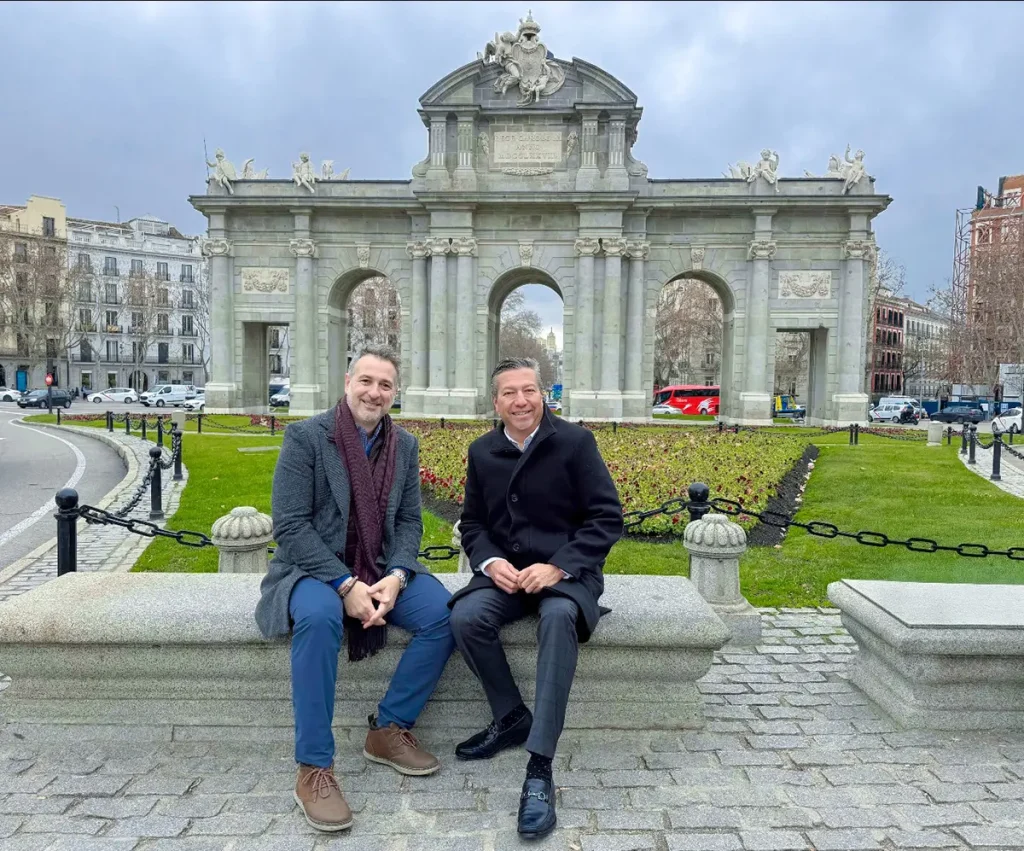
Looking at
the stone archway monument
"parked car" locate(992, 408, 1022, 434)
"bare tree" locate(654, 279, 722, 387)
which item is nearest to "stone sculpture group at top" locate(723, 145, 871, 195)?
the stone archway monument

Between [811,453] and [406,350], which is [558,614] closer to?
[811,453]

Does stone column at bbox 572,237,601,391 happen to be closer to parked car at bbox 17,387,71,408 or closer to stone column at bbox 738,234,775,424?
stone column at bbox 738,234,775,424

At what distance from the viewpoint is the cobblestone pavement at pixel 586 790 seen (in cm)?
340

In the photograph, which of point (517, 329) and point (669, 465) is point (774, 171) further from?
point (517, 329)

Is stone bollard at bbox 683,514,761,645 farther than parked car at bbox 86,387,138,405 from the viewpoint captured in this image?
No

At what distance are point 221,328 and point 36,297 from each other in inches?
1333

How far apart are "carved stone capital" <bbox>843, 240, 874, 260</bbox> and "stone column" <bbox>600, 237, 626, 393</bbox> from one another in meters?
8.71

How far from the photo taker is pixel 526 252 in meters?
30.2

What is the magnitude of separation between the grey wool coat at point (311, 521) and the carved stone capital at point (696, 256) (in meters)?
27.9

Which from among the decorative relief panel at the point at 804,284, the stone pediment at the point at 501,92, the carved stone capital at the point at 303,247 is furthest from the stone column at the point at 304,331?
the decorative relief panel at the point at 804,284

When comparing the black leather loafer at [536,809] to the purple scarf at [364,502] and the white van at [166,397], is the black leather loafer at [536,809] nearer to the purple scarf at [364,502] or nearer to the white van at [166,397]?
the purple scarf at [364,502]

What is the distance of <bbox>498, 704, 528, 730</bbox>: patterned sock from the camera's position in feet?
13.6

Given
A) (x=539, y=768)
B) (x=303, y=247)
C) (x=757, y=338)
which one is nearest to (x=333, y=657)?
(x=539, y=768)

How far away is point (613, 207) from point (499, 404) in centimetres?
2618
